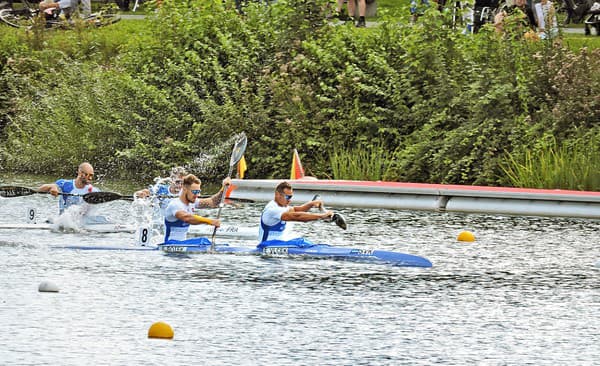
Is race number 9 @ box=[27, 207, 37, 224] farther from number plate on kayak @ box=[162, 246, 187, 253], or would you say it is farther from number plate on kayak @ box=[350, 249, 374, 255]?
number plate on kayak @ box=[350, 249, 374, 255]

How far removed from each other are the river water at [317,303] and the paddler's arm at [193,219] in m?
0.51

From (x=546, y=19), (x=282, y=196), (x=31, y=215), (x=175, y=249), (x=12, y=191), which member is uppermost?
(x=546, y=19)

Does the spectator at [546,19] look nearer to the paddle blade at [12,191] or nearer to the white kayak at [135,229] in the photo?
the white kayak at [135,229]

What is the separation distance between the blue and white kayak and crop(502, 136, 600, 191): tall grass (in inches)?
306

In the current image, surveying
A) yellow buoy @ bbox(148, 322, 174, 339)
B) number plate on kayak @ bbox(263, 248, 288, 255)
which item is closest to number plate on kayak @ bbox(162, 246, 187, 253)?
number plate on kayak @ bbox(263, 248, 288, 255)

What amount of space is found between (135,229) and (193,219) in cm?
238

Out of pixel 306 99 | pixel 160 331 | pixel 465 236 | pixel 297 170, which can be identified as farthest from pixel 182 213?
pixel 306 99

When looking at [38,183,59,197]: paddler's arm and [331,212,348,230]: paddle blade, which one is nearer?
[331,212,348,230]: paddle blade

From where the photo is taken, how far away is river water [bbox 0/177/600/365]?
13859 mm

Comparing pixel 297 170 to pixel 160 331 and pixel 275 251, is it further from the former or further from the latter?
pixel 160 331

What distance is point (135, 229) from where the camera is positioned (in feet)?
72.7

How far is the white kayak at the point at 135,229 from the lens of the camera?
2167cm

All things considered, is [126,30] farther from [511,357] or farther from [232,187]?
[511,357]

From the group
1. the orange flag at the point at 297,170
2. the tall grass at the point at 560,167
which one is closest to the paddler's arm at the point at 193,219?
the orange flag at the point at 297,170
